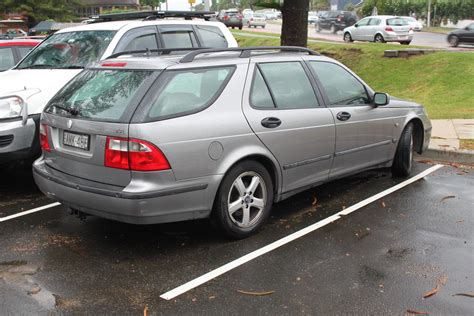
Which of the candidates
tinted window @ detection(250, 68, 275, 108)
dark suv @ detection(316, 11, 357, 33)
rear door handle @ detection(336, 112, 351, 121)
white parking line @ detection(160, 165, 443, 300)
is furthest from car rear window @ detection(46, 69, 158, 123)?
dark suv @ detection(316, 11, 357, 33)

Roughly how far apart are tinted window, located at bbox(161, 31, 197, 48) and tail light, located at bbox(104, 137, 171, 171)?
11.0 ft

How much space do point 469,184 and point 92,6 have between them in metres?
79.9

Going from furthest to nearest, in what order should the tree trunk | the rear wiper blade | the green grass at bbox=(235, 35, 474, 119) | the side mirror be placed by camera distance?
the green grass at bbox=(235, 35, 474, 119) < the tree trunk < the side mirror < the rear wiper blade

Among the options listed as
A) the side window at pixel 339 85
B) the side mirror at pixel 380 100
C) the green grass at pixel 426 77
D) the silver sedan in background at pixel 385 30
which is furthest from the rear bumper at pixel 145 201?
the silver sedan in background at pixel 385 30

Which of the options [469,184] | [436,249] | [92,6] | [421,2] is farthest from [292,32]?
[92,6]

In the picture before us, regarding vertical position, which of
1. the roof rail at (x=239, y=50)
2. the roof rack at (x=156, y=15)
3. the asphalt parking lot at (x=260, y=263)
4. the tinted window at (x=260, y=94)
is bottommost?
the asphalt parking lot at (x=260, y=263)

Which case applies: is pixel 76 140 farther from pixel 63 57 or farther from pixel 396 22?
pixel 396 22

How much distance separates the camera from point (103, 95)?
4426 mm

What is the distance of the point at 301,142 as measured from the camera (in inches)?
195

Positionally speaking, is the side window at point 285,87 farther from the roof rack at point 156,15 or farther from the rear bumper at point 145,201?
the roof rack at point 156,15

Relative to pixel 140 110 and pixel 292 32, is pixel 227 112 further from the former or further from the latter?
pixel 292 32

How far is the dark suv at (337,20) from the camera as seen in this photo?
39375 millimetres

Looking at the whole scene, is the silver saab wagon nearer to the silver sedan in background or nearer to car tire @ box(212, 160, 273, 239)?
car tire @ box(212, 160, 273, 239)

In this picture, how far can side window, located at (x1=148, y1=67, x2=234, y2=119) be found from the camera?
13.5 ft
